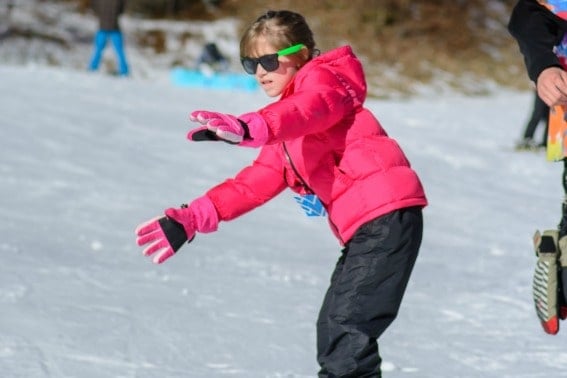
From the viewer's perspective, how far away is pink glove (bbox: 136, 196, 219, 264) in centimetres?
254

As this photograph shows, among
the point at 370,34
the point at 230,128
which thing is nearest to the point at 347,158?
the point at 230,128

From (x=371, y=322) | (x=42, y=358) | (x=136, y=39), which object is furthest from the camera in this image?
(x=136, y=39)

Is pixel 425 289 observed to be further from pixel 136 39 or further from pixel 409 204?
pixel 136 39

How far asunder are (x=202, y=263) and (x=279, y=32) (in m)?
2.45

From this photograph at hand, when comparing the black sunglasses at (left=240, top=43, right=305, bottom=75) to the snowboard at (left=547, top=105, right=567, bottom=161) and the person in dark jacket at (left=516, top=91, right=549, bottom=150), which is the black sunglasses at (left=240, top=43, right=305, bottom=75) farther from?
the person in dark jacket at (left=516, top=91, right=549, bottom=150)

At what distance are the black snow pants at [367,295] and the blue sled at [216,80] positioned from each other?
10.2 m

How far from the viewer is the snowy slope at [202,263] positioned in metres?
3.34

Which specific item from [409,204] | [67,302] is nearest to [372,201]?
[409,204]

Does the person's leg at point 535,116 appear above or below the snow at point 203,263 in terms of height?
below

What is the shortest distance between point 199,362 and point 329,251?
228cm

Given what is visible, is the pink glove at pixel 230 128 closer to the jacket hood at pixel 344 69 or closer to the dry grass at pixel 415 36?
the jacket hood at pixel 344 69

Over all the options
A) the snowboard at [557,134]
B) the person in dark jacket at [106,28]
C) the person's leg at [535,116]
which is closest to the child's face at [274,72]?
the snowboard at [557,134]

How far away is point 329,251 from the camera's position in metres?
5.44

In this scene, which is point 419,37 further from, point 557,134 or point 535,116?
point 557,134
